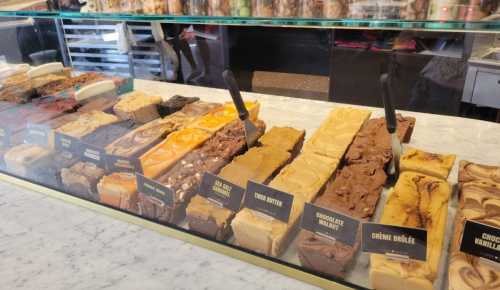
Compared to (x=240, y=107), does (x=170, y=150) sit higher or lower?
lower

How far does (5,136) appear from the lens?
160cm

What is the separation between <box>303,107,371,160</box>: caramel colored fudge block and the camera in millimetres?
1312

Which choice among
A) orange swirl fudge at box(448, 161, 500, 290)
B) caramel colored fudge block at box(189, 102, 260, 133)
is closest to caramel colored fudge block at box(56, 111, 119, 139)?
caramel colored fudge block at box(189, 102, 260, 133)

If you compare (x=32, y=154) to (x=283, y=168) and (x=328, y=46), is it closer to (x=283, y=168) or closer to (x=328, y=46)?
(x=283, y=168)

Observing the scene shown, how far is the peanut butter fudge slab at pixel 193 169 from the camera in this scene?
1171 millimetres

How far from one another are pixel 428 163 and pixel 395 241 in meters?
0.42

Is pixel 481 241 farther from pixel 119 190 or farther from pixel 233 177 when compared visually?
pixel 119 190

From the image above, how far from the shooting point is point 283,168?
4.06 feet

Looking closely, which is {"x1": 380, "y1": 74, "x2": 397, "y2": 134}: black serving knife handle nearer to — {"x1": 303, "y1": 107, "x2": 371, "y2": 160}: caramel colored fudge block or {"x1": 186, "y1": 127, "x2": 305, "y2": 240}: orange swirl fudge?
{"x1": 303, "y1": 107, "x2": 371, "y2": 160}: caramel colored fudge block

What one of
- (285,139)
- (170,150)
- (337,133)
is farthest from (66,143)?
(337,133)

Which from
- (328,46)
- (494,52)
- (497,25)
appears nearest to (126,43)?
(328,46)

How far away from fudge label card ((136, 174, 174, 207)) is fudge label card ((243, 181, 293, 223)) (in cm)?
22

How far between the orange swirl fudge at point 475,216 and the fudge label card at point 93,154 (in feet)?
3.37

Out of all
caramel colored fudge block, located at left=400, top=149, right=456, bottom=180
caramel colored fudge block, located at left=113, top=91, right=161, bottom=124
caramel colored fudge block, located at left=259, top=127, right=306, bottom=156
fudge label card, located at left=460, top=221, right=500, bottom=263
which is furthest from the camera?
caramel colored fudge block, located at left=113, top=91, right=161, bottom=124
